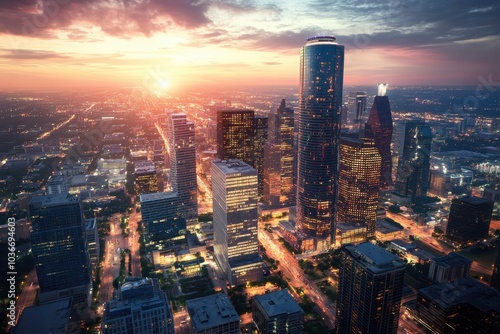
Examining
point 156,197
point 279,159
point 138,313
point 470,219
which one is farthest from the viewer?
point 279,159

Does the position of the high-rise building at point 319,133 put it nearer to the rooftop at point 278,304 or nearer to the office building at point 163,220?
the rooftop at point 278,304

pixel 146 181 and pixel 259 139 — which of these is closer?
pixel 146 181

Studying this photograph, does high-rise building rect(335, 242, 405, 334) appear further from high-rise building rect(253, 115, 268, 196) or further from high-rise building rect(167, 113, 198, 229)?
high-rise building rect(253, 115, 268, 196)

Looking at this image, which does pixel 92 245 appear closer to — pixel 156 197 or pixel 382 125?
pixel 156 197

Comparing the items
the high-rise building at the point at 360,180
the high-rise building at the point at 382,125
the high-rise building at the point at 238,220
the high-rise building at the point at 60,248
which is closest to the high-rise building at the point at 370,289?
the high-rise building at the point at 238,220

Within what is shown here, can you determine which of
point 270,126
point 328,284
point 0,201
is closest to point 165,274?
point 328,284

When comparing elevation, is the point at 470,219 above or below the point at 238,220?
below


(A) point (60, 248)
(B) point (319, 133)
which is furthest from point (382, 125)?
(A) point (60, 248)
